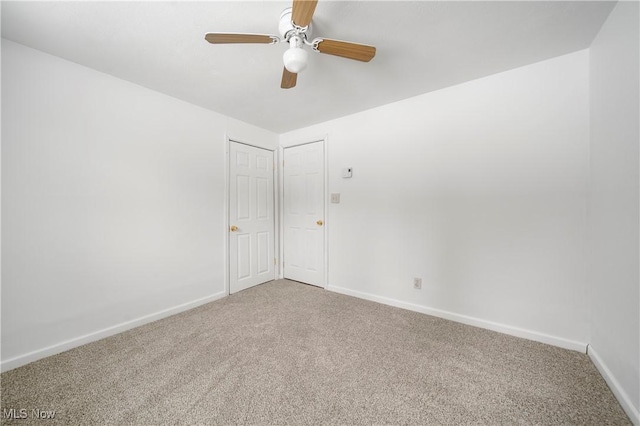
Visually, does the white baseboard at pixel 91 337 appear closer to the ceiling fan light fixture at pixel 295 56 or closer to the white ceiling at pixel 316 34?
the white ceiling at pixel 316 34

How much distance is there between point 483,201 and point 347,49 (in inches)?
69.6

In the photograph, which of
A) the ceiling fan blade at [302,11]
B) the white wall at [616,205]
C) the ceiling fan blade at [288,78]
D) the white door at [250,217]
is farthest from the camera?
the white door at [250,217]

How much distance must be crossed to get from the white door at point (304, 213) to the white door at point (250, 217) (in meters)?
0.25

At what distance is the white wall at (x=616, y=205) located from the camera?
49.6 inches

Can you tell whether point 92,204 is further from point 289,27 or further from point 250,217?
point 289,27

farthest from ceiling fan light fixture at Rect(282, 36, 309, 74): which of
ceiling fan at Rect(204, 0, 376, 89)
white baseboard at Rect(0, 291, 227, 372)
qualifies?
white baseboard at Rect(0, 291, 227, 372)

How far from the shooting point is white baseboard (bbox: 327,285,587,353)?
1.83m

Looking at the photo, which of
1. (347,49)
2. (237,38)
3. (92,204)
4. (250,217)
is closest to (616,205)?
(347,49)

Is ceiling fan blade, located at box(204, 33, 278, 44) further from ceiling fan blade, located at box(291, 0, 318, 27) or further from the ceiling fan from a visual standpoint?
ceiling fan blade, located at box(291, 0, 318, 27)

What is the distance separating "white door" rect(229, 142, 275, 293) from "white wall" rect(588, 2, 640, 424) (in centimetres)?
334

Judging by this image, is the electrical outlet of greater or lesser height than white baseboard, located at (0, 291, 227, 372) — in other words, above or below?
above

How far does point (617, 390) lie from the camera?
1.35 metres

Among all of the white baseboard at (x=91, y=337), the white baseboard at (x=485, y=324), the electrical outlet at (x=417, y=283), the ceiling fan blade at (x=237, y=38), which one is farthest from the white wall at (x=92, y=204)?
the electrical outlet at (x=417, y=283)

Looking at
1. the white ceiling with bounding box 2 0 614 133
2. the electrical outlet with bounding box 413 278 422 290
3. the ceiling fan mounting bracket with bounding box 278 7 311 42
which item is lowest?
the electrical outlet with bounding box 413 278 422 290
